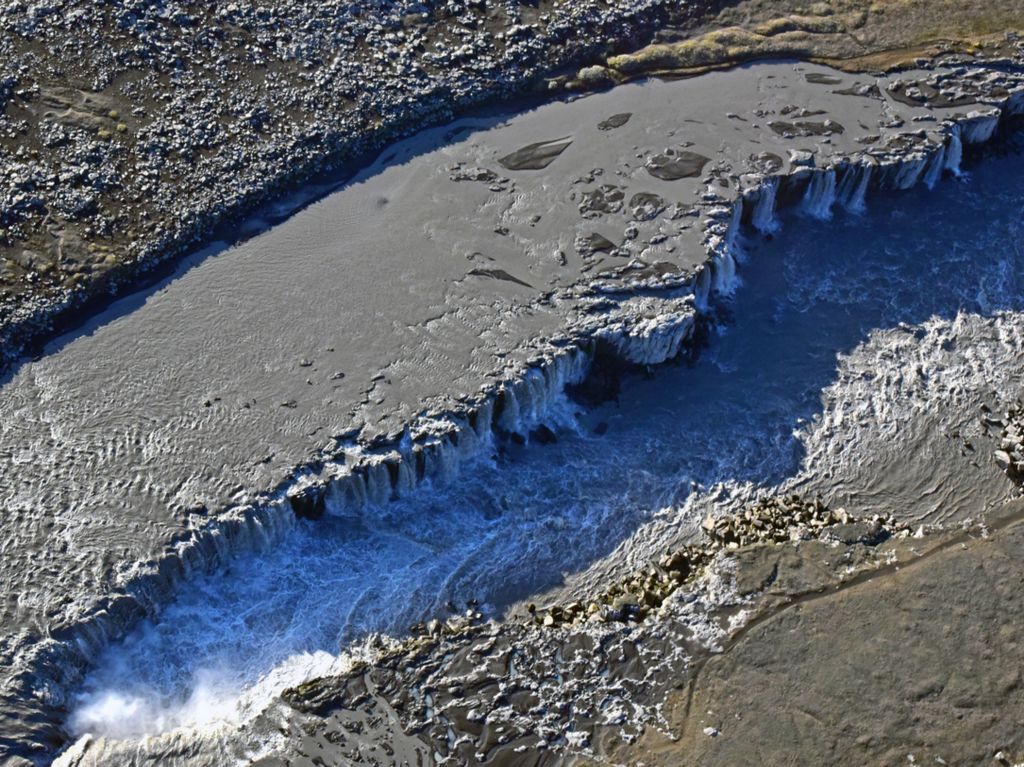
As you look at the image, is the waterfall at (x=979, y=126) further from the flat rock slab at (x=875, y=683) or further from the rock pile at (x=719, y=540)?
the flat rock slab at (x=875, y=683)

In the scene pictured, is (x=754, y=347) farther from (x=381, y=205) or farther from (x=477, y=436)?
(x=381, y=205)

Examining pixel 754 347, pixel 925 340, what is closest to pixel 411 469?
pixel 754 347

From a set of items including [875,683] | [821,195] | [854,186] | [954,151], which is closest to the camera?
[875,683]

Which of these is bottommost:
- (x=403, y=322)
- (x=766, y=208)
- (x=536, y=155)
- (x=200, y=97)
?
(x=766, y=208)

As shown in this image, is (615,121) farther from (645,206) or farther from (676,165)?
(645,206)

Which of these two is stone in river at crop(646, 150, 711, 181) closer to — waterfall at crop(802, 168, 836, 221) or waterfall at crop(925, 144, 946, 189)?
waterfall at crop(802, 168, 836, 221)

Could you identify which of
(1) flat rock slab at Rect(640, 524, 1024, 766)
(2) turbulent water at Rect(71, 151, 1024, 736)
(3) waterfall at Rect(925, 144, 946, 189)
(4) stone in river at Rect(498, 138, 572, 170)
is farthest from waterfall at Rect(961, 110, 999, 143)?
(1) flat rock slab at Rect(640, 524, 1024, 766)

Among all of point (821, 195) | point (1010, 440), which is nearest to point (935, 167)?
point (821, 195)

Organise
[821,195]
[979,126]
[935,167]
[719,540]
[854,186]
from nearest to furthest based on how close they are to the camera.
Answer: [719,540] → [821,195] → [854,186] → [935,167] → [979,126]

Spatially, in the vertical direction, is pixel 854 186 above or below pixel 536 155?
below
